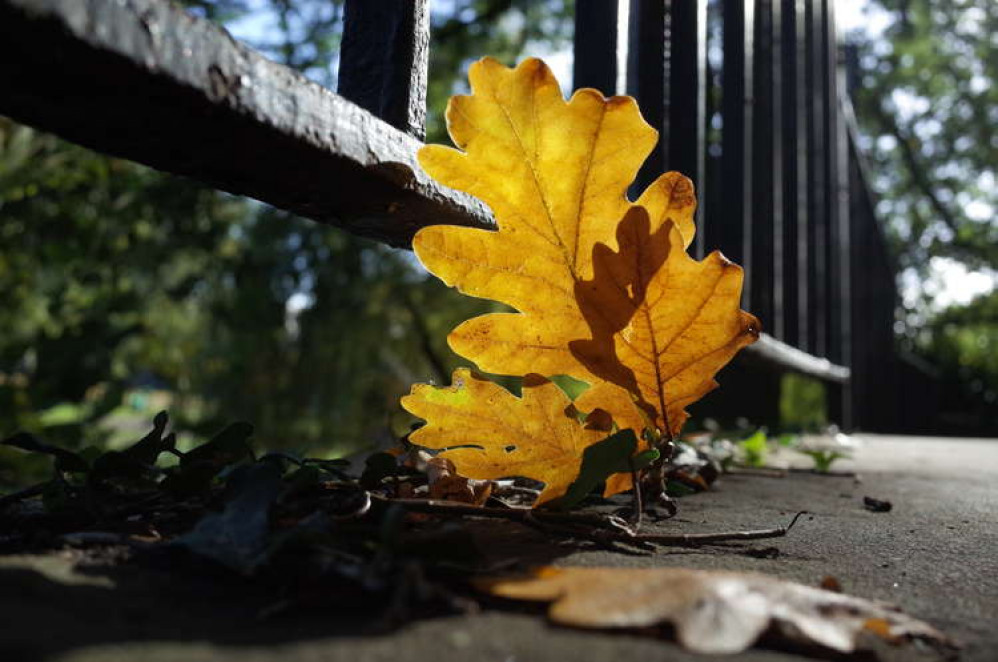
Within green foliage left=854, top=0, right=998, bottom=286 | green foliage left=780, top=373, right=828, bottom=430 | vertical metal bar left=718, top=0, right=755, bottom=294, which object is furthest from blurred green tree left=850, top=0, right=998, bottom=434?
vertical metal bar left=718, top=0, right=755, bottom=294

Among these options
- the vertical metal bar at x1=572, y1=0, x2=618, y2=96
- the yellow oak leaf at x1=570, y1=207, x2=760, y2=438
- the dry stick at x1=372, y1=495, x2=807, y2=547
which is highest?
the vertical metal bar at x1=572, y1=0, x2=618, y2=96

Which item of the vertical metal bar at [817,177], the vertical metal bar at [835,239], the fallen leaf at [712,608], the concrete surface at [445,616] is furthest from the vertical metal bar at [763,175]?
the fallen leaf at [712,608]

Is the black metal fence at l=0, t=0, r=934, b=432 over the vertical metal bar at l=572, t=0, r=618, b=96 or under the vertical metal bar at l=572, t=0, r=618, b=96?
under

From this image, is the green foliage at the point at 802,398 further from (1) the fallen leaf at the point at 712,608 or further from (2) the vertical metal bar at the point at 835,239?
(1) the fallen leaf at the point at 712,608

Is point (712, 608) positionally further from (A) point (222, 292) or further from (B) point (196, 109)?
(A) point (222, 292)

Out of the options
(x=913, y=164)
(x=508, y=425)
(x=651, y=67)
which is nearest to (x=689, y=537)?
(x=508, y=425)

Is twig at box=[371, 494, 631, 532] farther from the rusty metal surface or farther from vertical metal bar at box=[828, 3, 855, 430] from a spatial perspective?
vertical metal bar at box=[828, 3, 855, 430]

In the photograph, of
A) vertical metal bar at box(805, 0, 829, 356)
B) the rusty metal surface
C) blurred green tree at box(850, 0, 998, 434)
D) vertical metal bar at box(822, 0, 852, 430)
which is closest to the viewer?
the rusty metal surface
